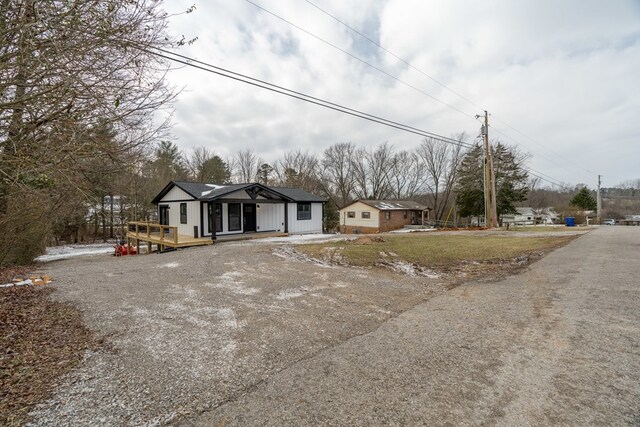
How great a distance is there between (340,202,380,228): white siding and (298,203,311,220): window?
42.2ft

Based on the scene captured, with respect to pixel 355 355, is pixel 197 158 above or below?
above

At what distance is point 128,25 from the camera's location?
382cm

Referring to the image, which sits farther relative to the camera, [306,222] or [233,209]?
[306,222]

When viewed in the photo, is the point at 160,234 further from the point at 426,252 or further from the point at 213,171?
the point at 213,171

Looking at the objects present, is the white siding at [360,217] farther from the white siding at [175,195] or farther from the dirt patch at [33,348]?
the dirt patch at [33,348]

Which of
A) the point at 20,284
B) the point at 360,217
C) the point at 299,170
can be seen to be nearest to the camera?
the point at 20,284

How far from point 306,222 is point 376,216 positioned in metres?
13.2

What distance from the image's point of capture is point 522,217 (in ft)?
147

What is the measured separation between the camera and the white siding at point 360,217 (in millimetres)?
32031

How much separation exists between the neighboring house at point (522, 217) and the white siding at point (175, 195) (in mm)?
36256

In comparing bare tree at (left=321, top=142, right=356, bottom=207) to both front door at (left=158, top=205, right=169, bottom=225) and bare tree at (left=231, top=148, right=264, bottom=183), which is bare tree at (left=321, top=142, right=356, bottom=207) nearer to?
bare tree at (left=231, top=148, right=264, bottom=183)

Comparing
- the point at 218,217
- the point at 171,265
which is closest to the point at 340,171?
the point at 218,217

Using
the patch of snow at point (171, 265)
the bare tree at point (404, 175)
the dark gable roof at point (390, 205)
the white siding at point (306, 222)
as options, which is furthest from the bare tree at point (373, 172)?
the patch of snow at point (171, 265)

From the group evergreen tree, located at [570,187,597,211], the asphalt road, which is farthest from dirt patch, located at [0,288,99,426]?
evergreen tree, located at [570,187,597,211]
